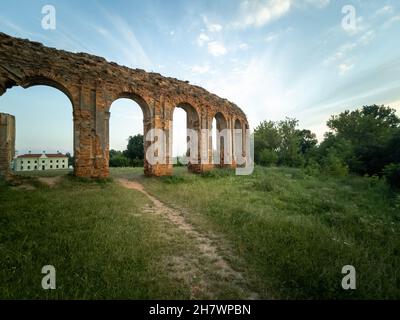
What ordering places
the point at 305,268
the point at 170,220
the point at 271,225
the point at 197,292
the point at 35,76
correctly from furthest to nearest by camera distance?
the point at 35,76
the point at 170,220
the point at 271,225
the point at 305,268
the point at 197,292

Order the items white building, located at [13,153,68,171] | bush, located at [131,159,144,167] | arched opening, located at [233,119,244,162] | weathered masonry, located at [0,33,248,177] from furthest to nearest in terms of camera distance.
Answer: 1. white building, located at [13,153,68,171]
2. bush, located at [131,159,144,167]
3. arched opening, located at [233,119,244,162]
4. weathered masonry, located at [0,33,248,177]

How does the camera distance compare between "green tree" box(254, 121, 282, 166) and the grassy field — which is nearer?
the grassy field

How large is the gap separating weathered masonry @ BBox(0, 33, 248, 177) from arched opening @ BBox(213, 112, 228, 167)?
357 centimetres

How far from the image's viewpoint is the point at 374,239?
16.1ft

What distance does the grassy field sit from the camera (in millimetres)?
2816

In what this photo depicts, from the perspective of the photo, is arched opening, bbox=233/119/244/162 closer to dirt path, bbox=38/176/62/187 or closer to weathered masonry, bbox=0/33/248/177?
weathered masonry, bbox=0/33/248/177

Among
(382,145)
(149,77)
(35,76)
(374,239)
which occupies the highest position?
(149,77)

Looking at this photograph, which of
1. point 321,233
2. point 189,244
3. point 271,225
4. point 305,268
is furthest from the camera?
point 271,225

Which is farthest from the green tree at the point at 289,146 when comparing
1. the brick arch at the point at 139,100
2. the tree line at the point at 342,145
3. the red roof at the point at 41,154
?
the red roof at the point at 41,154

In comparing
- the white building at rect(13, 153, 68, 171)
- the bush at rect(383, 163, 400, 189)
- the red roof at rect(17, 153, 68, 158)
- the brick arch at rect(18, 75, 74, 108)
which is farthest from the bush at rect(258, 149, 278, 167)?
the red roof at rect(17, 153, 68, 158)

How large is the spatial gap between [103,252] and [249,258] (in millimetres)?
2493

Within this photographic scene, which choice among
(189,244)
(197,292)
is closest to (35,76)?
(189,244)
